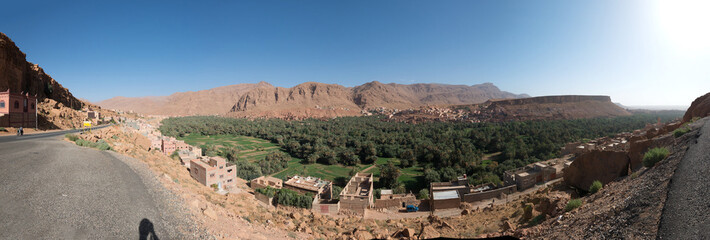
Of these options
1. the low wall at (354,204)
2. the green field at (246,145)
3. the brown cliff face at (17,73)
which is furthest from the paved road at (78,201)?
the green field at (246,145)

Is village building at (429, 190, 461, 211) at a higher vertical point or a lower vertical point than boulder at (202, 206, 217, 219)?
lower

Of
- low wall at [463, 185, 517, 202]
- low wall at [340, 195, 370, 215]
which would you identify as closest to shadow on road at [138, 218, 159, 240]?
low wall at [340, 195, 370, 215]

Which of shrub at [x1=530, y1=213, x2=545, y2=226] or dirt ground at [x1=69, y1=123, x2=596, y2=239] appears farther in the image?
shrub at [x1=530, y1=213, x2=545, y2=226]

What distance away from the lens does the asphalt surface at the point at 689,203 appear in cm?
319

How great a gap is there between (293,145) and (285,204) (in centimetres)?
2769

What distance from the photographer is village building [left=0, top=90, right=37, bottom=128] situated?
1292cm

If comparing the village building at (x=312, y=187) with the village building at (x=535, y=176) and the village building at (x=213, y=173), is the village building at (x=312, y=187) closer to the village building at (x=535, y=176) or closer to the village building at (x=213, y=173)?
the village building at (x=213, y=173)

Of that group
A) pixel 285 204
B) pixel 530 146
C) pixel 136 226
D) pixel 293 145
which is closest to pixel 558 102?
pixel 530 146

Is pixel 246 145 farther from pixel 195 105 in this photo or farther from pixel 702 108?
pixel 195 105

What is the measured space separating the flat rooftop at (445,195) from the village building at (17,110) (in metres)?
24.5

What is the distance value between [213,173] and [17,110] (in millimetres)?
10291

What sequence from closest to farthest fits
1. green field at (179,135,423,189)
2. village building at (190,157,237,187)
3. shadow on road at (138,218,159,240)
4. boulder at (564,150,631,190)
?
1. shadow on road at (138,218,159,240)
2. boulder at (564,150,631,190)
3. village building at (190,157,237,187)
4. green field at (179,135,423,189)

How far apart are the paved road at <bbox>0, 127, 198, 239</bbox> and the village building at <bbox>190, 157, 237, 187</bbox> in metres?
11.0

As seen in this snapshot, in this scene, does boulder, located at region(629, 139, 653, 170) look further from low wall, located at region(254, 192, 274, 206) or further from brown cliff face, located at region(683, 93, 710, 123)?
low wall, located at region(254, 192, 274, 206)
